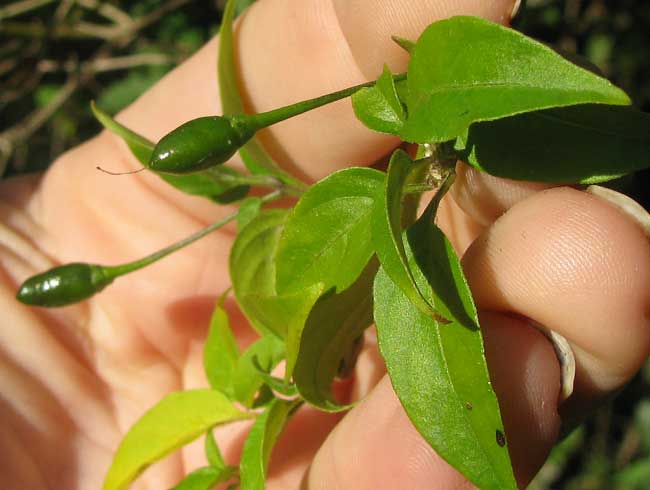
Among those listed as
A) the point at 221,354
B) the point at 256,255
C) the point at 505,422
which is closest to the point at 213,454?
the point at 221,354

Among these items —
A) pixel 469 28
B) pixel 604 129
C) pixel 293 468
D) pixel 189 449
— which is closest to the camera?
pixel 469 28

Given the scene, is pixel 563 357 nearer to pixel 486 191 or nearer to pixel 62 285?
pixel 486 191

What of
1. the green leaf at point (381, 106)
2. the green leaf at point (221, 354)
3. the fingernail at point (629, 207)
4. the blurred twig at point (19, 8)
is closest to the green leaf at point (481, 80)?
the green leaf at point (381, 106)

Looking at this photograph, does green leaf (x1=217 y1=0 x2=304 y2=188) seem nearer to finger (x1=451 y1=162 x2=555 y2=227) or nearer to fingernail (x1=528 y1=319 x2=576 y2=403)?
finger (x1=451 y1=162 x2=555 y2=227)

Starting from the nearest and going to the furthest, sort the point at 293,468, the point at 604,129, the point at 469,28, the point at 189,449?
the point at 469,28
the point at 604,129
the point at 293,468
the point at 189,449

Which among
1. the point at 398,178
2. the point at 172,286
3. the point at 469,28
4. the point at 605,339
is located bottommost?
the point at 172,286

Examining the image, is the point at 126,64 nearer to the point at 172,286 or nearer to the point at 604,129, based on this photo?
the point at 172,286

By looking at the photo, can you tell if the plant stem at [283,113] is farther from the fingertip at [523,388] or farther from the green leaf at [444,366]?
the fingertip at [523,388]

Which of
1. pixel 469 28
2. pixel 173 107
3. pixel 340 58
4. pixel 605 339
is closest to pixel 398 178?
pixel 469 28
